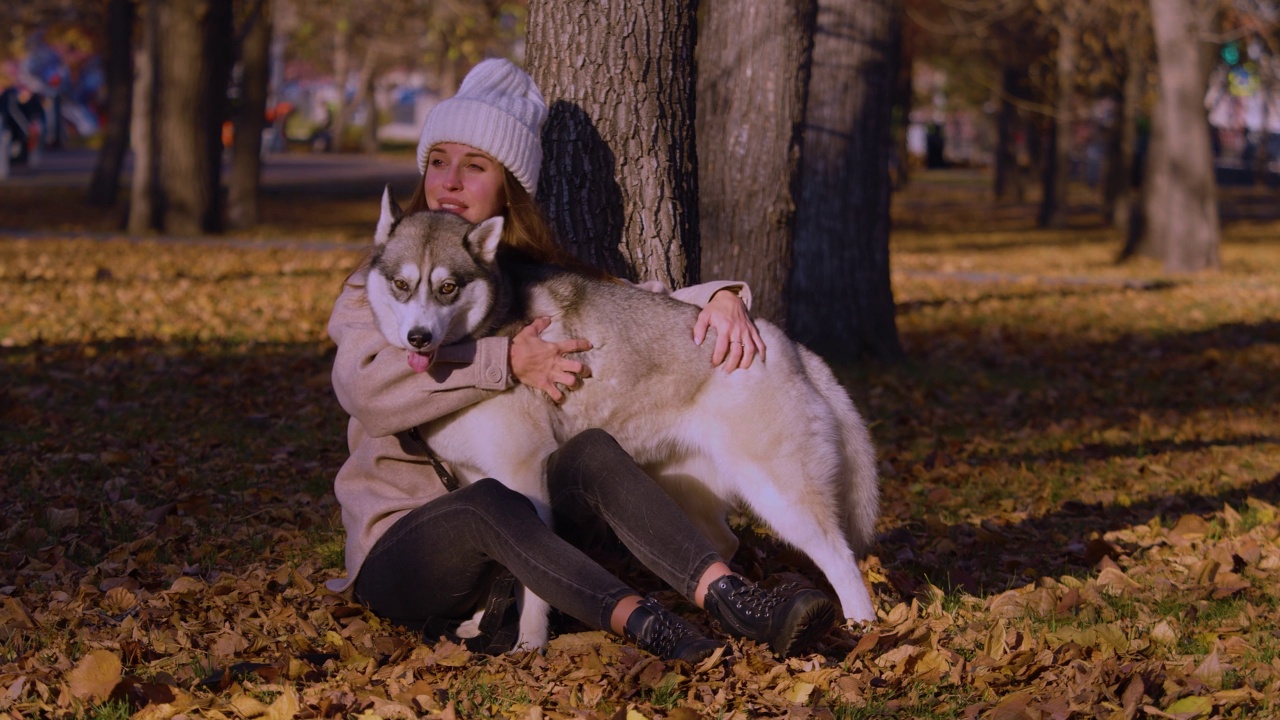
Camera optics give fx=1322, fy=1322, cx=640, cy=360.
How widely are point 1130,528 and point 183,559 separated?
4.39 metres

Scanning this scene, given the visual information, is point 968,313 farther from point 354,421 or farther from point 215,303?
point 354,421

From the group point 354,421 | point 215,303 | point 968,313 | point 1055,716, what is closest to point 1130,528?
point 1055,716

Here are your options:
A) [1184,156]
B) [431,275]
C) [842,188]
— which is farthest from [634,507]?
[1184,156]

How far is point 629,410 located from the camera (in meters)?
4.54

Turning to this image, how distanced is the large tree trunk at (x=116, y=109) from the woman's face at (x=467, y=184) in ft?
72.4

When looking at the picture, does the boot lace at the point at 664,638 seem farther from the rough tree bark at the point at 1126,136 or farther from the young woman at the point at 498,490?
the rough tree bark at the point at 1126,136

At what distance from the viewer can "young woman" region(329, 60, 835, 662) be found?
4016 mm

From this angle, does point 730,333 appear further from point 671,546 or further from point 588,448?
point 671,546

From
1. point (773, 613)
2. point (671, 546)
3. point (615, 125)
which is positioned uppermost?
point (615, 125)

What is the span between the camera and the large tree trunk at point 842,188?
35.5 ft

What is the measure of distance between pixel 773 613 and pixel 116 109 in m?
24.6

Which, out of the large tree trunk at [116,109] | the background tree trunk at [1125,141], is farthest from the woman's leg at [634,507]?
the large tree trunk at [116,109]

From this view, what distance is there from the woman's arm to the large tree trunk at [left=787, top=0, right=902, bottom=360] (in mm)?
6065

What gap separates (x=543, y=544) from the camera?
13.3 ft
